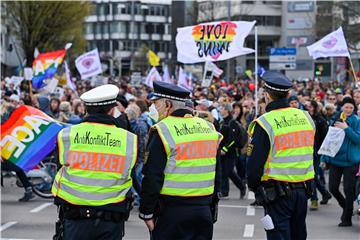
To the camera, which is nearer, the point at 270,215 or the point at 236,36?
the point at 270,215

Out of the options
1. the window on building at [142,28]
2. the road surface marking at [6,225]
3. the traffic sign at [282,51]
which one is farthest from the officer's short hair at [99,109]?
the window on building at [142,28]

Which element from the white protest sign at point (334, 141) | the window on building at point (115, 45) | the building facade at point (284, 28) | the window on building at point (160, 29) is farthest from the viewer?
the window on building at point (160, 29)

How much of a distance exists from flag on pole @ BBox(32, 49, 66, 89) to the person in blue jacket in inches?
495

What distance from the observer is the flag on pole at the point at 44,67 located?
68.9 feet

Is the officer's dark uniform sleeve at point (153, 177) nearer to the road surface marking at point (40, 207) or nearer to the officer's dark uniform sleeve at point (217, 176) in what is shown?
the officer's dark uniform sleeve at point (217, 176)

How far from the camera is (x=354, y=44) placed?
47.5m

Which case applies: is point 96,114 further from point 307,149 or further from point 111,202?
point 307,149

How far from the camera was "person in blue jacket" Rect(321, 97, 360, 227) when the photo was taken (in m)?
9.75

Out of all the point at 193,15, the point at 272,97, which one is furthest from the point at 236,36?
the point at 193,15

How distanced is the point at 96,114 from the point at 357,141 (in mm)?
5392

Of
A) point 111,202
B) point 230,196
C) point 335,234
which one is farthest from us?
point 230,196

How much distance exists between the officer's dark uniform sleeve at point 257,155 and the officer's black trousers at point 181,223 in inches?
33.2

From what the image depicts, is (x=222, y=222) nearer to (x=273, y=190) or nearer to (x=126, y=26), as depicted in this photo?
(x=273, y=190)

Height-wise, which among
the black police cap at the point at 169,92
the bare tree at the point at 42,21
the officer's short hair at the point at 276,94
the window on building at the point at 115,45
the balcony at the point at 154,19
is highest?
the black police cap at the point at 169,92
